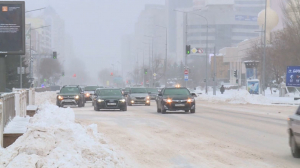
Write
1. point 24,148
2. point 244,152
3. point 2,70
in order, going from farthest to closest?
point 2,70 < point 244,152 < point 24,148

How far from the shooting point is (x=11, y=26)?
25781 millimetres

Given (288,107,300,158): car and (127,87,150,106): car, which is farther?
(127,87,150,106): car

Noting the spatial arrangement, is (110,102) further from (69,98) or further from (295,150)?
(295,150)

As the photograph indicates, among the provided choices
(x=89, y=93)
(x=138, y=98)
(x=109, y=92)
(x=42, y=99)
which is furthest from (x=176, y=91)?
(x=89, y=93)

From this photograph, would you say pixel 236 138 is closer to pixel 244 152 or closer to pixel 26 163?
pixel 244 152

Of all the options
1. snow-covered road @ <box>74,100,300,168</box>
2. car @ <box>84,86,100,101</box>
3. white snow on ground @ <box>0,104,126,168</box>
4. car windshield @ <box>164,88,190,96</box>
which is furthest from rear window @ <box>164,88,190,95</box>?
white snow on ground @ <box>0,104,126,168</box>

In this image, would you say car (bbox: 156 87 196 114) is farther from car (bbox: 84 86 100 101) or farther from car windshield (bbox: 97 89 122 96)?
car (bbox: 84 86 100 101)

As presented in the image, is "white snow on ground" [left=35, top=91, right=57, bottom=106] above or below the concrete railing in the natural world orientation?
below

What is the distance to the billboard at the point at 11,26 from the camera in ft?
84.2

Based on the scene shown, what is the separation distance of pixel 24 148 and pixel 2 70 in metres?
16.4

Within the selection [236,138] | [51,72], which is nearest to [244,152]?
[236,138]

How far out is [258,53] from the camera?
86.5m

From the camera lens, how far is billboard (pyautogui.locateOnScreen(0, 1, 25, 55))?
84.2ft

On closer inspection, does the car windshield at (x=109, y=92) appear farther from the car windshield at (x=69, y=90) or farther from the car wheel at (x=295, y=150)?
the car wheel at (x=295, y=150)
